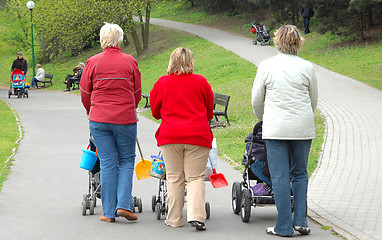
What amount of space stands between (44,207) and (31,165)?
10.2ft

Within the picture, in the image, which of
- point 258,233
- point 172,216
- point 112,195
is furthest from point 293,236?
point 112,195

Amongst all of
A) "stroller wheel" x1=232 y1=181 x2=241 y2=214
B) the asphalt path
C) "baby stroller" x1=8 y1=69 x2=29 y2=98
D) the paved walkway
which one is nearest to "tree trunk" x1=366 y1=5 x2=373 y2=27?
the paved walkway

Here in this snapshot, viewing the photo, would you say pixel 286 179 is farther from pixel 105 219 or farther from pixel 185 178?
pixel 105 219

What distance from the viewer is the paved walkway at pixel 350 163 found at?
734cm

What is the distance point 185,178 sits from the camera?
687 cm

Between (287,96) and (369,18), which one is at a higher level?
(369,18)

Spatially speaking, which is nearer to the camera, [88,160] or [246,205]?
[246,205]

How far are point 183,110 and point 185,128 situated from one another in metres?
0.18

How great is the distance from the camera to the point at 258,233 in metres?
6.63

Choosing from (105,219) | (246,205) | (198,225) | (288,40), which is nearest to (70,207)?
(105,219)

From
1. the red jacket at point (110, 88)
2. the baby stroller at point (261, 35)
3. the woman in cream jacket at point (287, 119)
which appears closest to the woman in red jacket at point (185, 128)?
the red jacket at point (110, 88)

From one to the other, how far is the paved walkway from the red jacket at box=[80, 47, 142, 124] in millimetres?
2430

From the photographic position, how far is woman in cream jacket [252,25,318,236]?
6438 mm

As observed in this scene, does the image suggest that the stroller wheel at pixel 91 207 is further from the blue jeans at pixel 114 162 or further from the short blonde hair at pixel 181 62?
the short blonde hair at pixel 181 62
